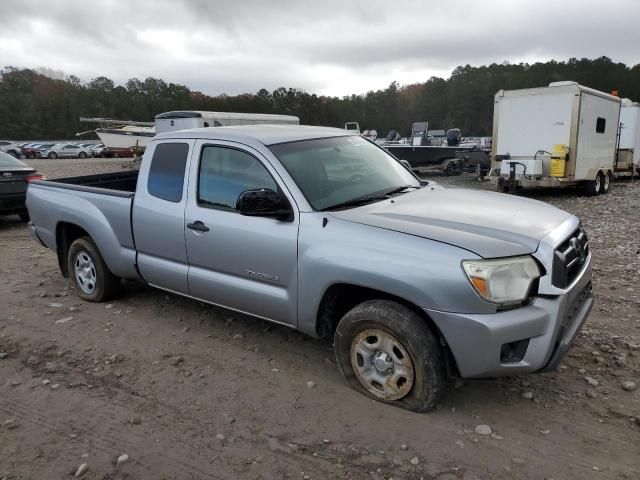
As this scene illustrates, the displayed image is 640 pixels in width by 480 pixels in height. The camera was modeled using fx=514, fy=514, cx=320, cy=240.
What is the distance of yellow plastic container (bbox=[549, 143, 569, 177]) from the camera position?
1310 cm

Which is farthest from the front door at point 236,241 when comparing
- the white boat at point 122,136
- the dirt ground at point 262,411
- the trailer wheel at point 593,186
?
the white boat at point 122,136

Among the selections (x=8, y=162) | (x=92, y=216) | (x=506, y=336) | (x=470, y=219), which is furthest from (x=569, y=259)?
(x=8, y=162)

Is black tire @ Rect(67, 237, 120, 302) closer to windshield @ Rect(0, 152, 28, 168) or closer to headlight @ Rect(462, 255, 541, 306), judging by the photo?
headlight @ Rect(462, 255, 541, 306)

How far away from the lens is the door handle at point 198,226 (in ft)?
13.5

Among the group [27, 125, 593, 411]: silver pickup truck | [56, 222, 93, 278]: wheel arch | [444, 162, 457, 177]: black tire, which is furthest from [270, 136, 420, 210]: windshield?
[444, 162, 457, 177]: black tire

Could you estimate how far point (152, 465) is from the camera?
2.88 meters

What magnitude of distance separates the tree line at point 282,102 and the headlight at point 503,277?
7862cm

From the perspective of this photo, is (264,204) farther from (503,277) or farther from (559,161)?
(559,161)

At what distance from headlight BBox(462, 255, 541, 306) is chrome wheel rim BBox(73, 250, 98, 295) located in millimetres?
4179

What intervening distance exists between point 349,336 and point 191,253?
164 centimetres

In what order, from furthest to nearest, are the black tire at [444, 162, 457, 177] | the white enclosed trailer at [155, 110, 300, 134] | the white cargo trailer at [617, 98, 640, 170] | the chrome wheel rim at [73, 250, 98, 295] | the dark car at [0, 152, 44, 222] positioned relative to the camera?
the black tire at [444, 162, 457, 177] < the white enclosed trailer at [155, 110, 300, 134] < the white cargo trailer at [617, 98, 640, 170] < the dark car at [0, 152, 44, 222] < the chrome wheel rim at [73, 250, 98, 295]

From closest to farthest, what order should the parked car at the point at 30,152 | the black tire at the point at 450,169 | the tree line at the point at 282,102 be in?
the black tire at the point at 450,169, the parked car at the point at 30,152, the tree line at the point at 282,102

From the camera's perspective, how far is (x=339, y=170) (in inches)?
163

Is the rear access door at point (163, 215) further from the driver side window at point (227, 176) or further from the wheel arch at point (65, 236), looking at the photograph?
the wheel arch at point (65, 236)
